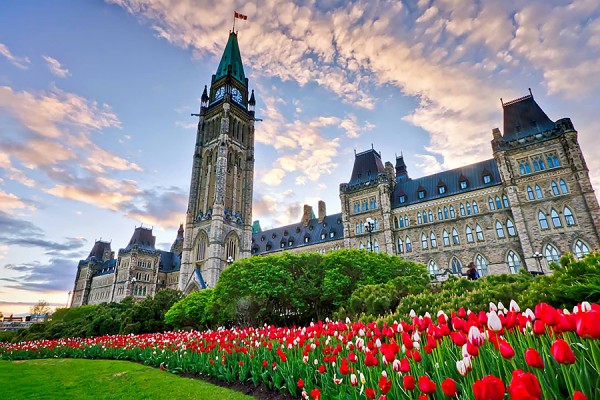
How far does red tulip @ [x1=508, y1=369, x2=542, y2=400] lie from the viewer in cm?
154

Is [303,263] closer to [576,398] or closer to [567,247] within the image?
[576,398]

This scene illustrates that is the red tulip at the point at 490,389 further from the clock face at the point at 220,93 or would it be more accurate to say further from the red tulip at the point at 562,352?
the clock face at the point at 220,93

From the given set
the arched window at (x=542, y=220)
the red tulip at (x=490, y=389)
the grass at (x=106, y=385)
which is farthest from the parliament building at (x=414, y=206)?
the red tulip at (x=490, y=389)

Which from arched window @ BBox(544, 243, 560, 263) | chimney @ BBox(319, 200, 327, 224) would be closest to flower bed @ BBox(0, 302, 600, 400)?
arched window @ BBox(544, 243, 560, 263)

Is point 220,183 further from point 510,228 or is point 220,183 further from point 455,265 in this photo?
point 510,228

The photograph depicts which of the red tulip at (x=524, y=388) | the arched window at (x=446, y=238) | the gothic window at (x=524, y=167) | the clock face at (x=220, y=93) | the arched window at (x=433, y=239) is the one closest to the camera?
the red tulip at (x=524, y=388)

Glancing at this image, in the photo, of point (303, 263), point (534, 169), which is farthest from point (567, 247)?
point (303, 263)

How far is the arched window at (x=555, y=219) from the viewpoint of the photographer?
29.2 meters

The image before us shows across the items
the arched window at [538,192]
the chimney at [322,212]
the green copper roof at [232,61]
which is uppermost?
the green copper roof at [232,61]

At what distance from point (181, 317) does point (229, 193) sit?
3223cm

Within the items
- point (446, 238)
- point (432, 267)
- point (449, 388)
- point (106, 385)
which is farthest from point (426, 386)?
point (446, 238)

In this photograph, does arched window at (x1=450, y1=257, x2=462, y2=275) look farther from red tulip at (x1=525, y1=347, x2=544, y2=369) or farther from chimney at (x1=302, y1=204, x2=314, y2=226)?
red tulip at (x1=525, y1=347, x2=544, y2=369)

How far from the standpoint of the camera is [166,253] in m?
81.4

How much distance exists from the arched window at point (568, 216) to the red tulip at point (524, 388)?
120 feet
